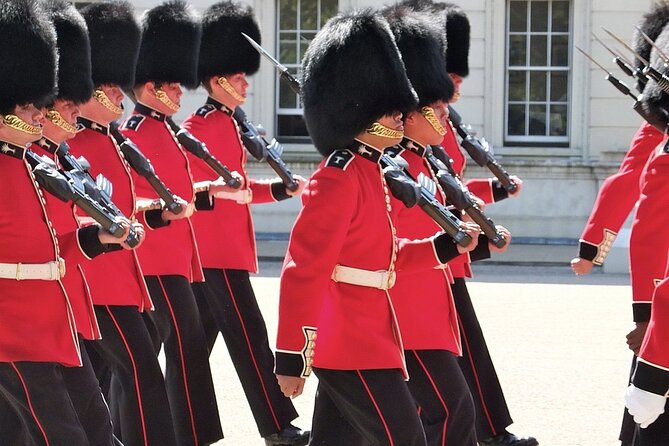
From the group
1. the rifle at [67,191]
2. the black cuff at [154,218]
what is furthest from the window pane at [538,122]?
the rifle at [67,191]

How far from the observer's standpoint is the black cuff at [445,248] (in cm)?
446

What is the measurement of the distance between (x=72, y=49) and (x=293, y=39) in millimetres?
9383

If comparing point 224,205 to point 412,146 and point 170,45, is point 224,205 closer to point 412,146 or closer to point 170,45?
point 170,45

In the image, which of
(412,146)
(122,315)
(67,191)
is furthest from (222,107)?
(67,191)

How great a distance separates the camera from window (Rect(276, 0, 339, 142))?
14.6 meters

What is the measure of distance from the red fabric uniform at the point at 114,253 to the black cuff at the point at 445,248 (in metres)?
1.23

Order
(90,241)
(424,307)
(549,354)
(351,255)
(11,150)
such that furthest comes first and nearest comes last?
(549,354) → (424,307) → (90,241) → (11,150) → (351,255)

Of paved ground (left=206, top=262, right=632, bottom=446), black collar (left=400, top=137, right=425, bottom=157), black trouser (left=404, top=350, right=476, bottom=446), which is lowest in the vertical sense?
paved ground (left=206, top=262, right=632, bottom=446)

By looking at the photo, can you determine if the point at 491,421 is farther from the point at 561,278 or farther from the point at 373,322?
the point at 561,278

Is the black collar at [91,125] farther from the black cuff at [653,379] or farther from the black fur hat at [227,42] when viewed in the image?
the black cuff at [653,379]

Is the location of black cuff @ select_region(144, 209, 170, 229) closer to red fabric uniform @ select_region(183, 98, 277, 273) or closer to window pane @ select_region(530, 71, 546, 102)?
red fabric uniform @ select_region(183, 98, 277, 273)

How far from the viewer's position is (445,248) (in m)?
4.47

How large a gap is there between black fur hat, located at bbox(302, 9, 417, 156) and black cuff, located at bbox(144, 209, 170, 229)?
1272 millimetres

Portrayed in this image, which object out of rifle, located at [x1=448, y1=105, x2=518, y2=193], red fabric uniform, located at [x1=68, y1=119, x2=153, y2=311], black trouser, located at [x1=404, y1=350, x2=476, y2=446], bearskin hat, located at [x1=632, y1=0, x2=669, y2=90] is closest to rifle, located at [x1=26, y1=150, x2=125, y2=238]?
red fabric uniform, located at [x1=68, y1=119, x2=153, y2=311]
